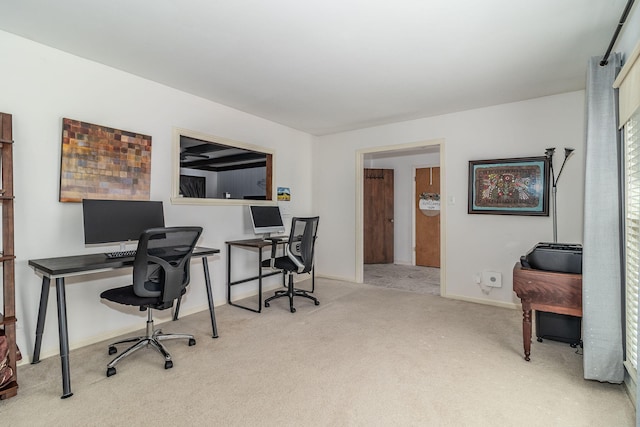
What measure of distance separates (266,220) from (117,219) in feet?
5.88

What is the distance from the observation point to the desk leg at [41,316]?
221 cm

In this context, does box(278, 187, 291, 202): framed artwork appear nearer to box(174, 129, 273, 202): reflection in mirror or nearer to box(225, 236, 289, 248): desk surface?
box(174, 129, 273, 202): reflection in mirror

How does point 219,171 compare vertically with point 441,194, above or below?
above

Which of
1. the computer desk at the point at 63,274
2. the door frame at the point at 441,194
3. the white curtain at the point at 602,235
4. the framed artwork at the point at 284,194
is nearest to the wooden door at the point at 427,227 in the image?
the door frame at the point at 441,194

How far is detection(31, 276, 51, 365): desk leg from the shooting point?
2.21 m

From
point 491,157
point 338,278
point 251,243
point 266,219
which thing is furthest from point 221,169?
point 491,157

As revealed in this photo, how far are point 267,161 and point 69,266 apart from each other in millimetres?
2820

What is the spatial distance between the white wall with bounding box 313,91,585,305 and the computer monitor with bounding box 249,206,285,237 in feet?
4.09

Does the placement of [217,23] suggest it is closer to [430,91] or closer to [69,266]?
[69,266]

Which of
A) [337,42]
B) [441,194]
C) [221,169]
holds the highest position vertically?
[337,42]

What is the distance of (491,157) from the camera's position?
3791mm

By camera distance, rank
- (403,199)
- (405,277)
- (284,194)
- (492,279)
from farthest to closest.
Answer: (403,199) < (405,277) < (284,194) < (492,279)

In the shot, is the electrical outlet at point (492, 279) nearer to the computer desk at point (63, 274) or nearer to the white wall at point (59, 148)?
the white wall at point (59, 148)

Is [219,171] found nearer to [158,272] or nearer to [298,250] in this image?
[298,250]
